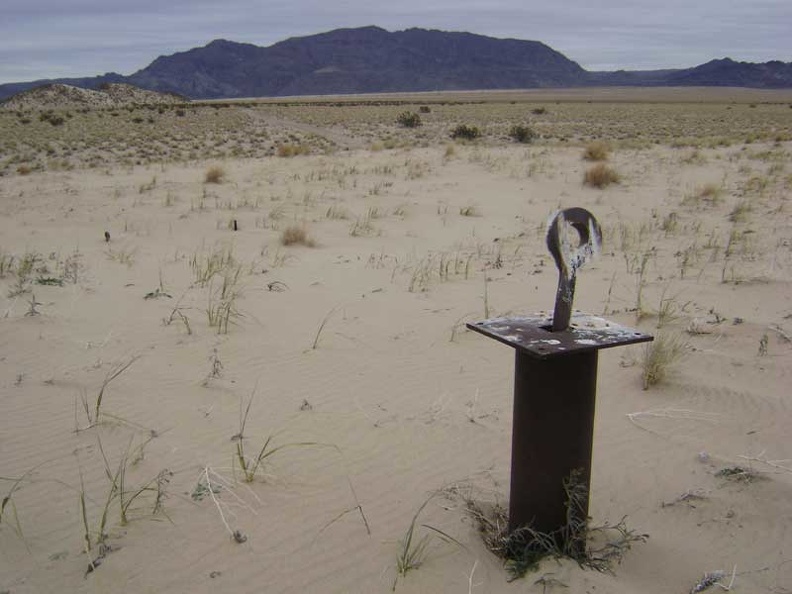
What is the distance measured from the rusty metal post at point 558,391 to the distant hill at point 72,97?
239 feet

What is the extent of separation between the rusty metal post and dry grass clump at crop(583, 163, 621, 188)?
430 inches

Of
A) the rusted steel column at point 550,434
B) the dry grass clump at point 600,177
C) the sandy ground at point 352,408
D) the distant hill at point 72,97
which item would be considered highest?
the distant hill at point 72,97

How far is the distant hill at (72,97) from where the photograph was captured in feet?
226

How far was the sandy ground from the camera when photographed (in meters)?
2.66

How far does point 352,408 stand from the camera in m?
4.03

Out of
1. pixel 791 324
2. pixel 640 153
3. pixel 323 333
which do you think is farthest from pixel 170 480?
pixel 640 153

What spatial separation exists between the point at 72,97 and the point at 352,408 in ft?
265

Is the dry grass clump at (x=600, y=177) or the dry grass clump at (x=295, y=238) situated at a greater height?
the dry grass clump at (x=600, y=177)

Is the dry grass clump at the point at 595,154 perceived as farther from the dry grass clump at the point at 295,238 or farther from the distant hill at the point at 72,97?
the distant hill at the point at 72,97

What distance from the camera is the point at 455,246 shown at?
866cm

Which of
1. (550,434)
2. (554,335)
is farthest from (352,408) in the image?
(554,335)

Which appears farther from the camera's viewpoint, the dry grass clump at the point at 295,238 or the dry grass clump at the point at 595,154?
the dry grass clump at the point at 595,154

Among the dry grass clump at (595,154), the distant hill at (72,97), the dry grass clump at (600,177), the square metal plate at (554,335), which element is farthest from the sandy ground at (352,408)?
the distant hill at (72,97)

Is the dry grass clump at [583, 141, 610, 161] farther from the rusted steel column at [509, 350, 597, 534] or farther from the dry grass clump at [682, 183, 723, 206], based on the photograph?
the rusted steel column at [509, 350, 597, 534]
